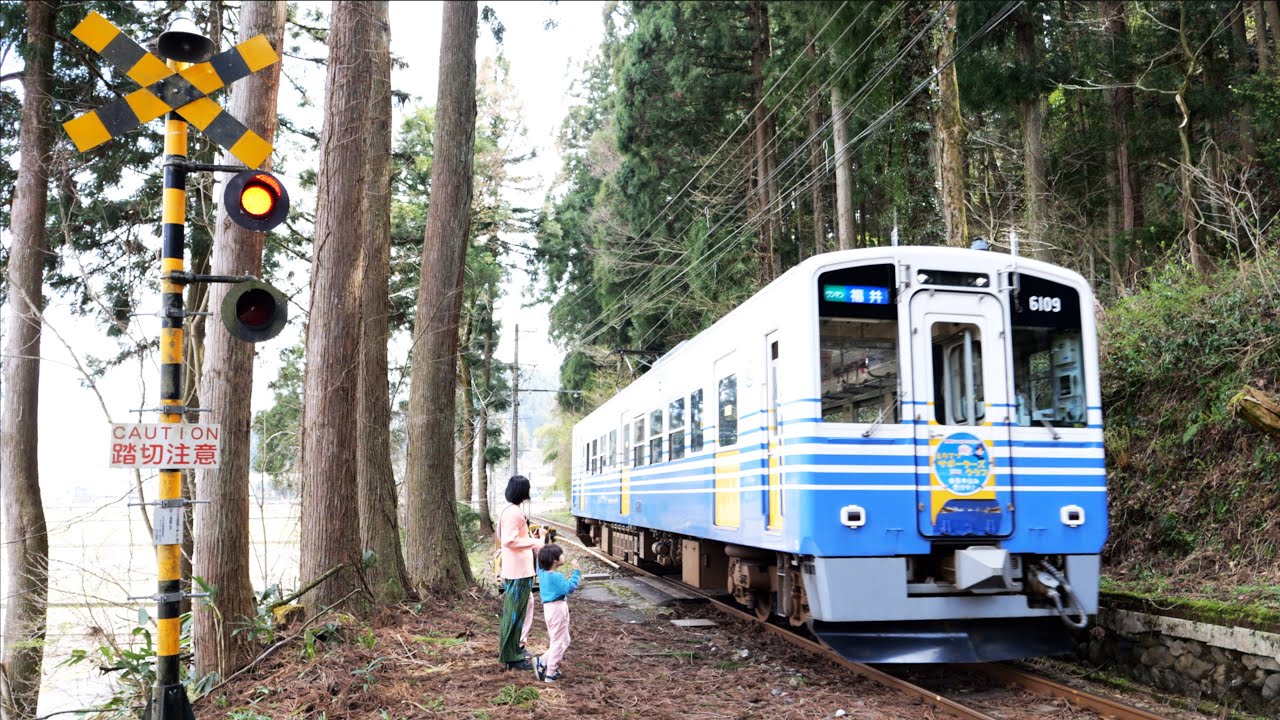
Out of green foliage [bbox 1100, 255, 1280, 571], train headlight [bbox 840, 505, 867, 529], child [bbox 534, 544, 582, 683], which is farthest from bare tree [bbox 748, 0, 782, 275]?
child [bbox 534, 544, 582, 683]

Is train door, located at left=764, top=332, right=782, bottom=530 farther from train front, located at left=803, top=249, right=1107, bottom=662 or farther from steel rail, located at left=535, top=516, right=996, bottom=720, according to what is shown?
steel rail, located at left=535, top=516, right=996, bottom=720

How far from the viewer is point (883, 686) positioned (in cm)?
702

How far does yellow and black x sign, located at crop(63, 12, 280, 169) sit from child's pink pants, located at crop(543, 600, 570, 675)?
356 cm

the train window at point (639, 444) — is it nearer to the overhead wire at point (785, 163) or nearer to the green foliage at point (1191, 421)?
the overhead wire at point (785, 163)

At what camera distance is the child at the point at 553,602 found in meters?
6.76

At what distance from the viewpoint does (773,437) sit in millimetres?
7246

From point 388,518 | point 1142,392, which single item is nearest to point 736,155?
point 1142,392

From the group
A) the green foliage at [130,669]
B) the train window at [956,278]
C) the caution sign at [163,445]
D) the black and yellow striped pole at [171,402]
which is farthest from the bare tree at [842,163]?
the caution sign at [163,445]

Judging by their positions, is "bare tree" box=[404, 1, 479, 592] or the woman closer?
the woman

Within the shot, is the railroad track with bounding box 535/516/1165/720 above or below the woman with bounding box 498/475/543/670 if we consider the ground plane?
below

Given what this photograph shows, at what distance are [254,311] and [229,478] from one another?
7.42 feet

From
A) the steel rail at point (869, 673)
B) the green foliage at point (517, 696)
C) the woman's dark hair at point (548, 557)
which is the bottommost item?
the steel rail at point (869, 673)

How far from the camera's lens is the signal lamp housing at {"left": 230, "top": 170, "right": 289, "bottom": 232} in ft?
16.5

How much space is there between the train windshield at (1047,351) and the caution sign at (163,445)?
17.7 ft
